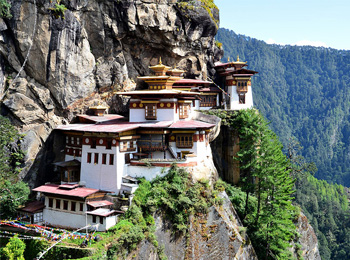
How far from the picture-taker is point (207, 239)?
34250 millimetres

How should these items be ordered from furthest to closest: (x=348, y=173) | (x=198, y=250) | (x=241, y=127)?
(x=348, y=173), (x=241, y=127), (x=198, y=250)

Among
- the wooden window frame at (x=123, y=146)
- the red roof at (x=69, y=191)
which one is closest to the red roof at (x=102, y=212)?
the red roof at (x=69, y=191)

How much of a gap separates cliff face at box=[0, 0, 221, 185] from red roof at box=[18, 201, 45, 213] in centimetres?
348

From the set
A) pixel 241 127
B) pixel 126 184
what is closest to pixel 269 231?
pixel 241 127

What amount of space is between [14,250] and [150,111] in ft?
57.2

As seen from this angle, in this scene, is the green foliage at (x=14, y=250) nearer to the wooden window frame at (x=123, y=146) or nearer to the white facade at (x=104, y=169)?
the white facade at (x=104, y=169)

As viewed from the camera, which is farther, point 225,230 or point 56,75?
point 56,75

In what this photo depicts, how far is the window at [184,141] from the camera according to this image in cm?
3756

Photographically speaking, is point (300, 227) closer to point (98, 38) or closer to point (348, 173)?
point (98, 38)

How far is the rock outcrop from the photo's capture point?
32.5 m

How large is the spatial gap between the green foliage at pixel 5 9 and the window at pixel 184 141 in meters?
18.4

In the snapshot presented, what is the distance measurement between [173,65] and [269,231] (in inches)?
891

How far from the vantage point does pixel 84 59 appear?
4034 centimetres

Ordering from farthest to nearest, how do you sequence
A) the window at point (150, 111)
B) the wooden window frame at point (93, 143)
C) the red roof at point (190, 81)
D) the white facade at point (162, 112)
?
the red roof at point (190, 81) → the window at point (150, 111) → the white facade at point (162, 112) → the wooden window frame at point (93, 143)
